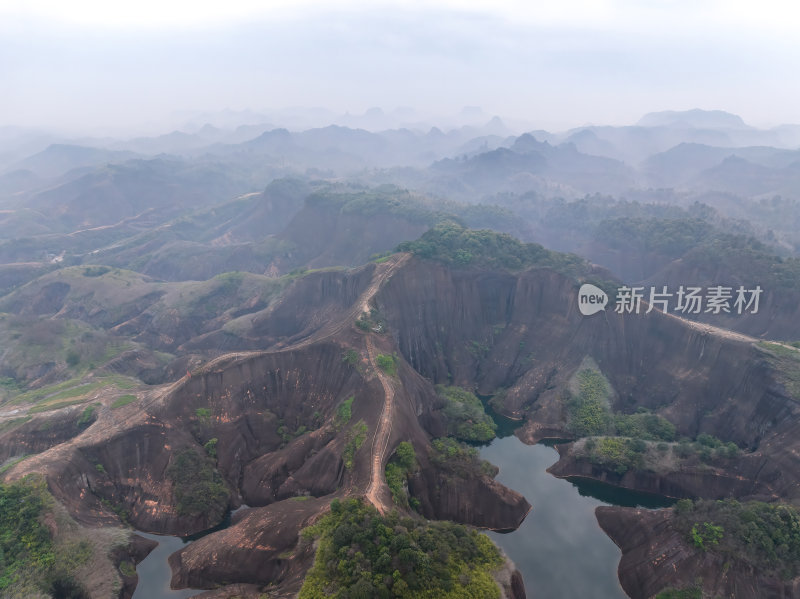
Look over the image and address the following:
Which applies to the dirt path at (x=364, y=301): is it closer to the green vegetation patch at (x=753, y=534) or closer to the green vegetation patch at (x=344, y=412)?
the green vegetation patch at (x=344, y=412)

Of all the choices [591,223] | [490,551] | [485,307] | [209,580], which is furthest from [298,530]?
[591,223]

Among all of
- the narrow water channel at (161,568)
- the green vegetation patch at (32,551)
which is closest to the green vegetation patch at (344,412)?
the narrow water channel at (161,568)

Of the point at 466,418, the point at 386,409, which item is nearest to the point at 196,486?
the point at 386,409

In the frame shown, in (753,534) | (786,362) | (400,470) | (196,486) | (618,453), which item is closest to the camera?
(753,534)

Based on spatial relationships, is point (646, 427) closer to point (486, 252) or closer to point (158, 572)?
point (486, 252)

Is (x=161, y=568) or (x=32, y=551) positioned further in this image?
(x=161, y=568)

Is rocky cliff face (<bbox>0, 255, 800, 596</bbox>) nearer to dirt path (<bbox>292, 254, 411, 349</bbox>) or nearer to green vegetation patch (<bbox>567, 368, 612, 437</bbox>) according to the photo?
dirt path (<bbox>292, 254, 411, 349</bbox>)
